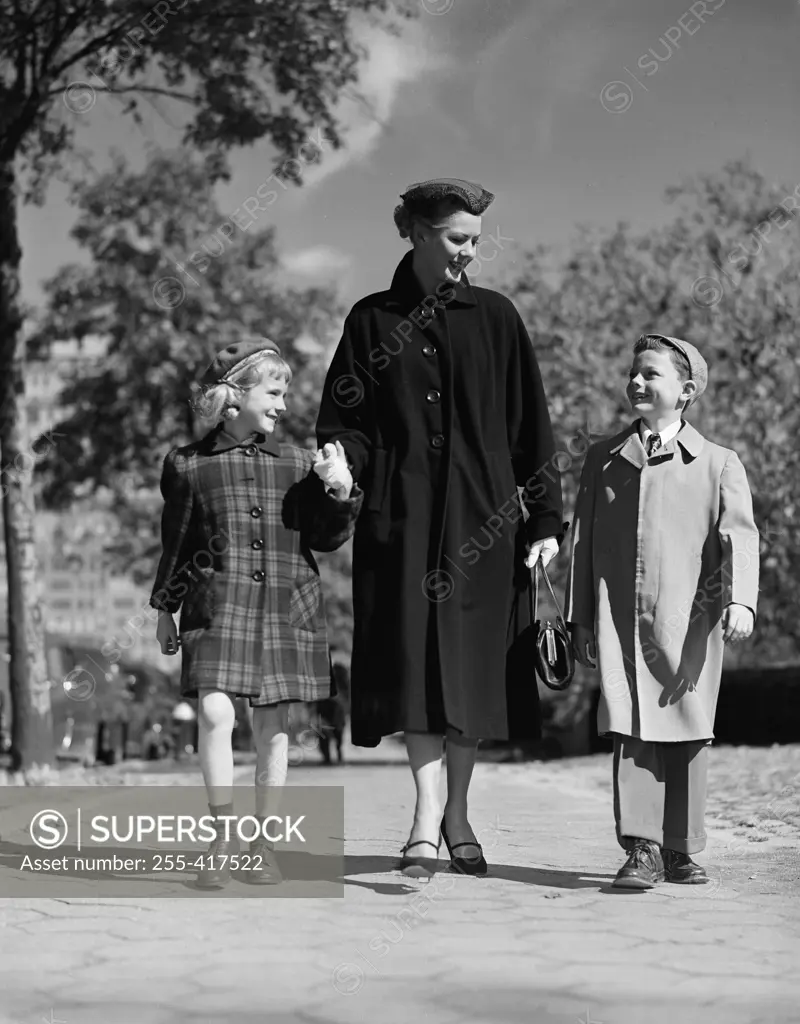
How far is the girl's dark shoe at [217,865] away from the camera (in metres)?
5.18

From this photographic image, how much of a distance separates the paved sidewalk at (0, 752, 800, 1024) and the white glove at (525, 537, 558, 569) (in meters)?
1.13

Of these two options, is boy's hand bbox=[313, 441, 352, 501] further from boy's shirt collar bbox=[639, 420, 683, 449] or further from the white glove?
boy's shirt collar bbox=[639, 420, 683, 449]

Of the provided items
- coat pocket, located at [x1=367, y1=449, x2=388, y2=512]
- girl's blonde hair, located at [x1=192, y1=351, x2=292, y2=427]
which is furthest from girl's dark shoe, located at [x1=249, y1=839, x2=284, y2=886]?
girl's blonde hair, located at [x1=192, y1=351, x2=292, y2=427]

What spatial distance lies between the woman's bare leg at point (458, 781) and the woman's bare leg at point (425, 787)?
0.17 feet

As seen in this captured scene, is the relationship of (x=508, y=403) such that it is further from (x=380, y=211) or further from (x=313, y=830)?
(x=313, y=830)

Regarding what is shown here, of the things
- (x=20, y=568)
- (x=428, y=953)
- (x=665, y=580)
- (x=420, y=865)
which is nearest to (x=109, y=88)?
(x=20, y=568)

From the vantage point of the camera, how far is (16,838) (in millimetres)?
7242

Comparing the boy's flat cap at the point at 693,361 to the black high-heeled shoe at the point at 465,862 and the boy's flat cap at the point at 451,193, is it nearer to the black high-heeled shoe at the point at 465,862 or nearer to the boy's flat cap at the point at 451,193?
the boy's flat cap at the point at 451,193

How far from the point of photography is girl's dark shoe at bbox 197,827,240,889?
518 cm

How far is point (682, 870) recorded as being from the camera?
547cm

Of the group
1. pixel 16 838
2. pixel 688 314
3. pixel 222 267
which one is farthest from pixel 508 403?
pixel 688 314

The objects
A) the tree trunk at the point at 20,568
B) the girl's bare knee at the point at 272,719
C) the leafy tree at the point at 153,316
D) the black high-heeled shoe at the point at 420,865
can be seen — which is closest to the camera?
the black high-heeled shoe at the point at 420,865

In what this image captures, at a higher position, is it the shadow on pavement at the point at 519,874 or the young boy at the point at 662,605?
the young boy at the point at 662,605

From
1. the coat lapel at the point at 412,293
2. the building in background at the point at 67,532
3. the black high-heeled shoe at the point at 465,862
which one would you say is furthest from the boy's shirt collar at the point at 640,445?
the building in background at the point at 67,532
